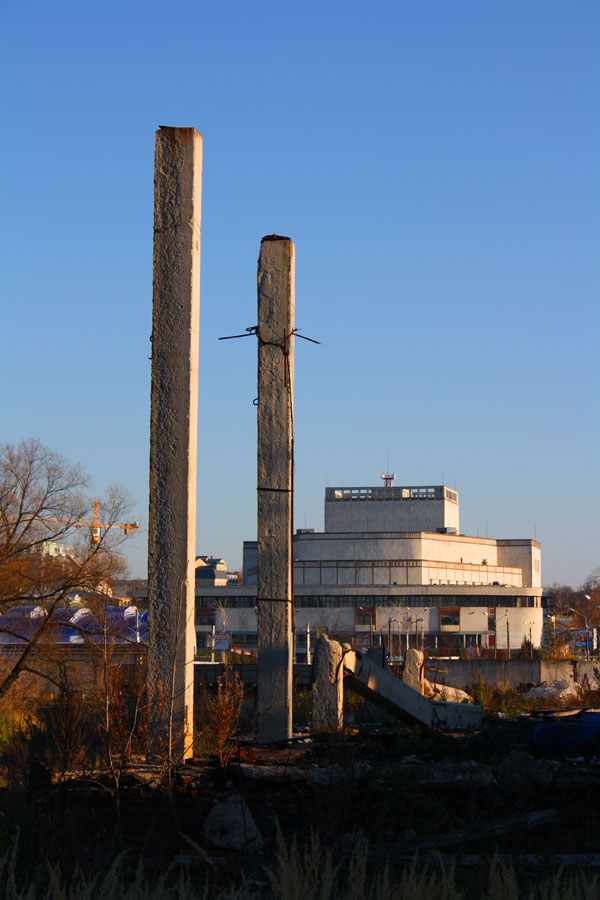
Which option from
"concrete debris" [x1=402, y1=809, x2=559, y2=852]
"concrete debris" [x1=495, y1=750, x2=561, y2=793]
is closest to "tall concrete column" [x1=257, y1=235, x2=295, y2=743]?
"concrete debris" [x1=495, y1=750, x2=561, y2=793]

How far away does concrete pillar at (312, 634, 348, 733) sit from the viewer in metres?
8.94

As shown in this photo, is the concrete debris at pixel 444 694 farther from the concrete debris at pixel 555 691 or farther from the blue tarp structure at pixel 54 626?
the blue tarp structure at pixel 54 626

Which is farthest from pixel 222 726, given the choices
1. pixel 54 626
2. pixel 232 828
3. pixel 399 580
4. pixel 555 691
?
pixel 399 580

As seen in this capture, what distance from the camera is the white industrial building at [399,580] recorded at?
66.2 m

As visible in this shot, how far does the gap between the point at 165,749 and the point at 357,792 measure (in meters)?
1.69

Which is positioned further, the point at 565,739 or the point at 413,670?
the point at 413,670

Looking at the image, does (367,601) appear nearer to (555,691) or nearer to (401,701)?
(555,691)

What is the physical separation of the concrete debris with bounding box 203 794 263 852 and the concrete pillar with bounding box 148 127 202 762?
878 mm

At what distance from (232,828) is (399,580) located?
6510 centimetres

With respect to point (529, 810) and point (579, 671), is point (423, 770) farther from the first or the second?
point (579, 671)

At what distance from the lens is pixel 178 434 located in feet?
27.1

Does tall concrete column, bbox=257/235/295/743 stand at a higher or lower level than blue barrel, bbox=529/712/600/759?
higher

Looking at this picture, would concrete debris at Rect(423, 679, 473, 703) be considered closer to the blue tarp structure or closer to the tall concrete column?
the tall concrete column

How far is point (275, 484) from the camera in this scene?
8.88 meters
